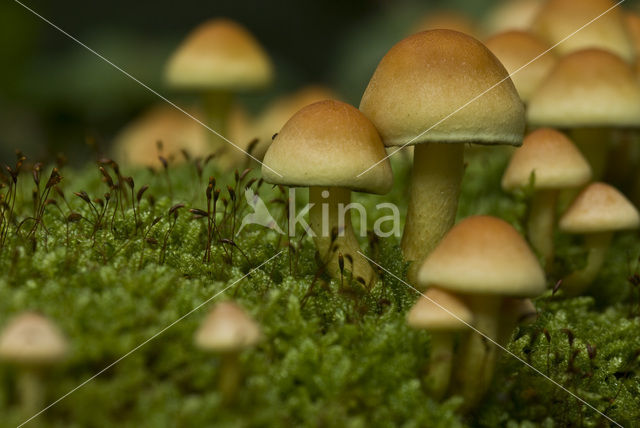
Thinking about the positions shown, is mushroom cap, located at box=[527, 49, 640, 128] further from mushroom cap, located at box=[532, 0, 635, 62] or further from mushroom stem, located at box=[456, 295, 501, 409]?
mushroom stem, located at box=[456, 295, 501, 409]

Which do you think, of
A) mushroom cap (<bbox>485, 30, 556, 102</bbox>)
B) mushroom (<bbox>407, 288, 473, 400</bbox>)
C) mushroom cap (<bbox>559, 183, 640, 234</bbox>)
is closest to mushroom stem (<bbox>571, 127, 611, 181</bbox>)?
mushroom cap (<bbox>485, 30, 556, 102</bbox>)

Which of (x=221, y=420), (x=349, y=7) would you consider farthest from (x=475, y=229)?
(x=349, y=7)

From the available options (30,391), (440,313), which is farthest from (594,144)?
(30,391)

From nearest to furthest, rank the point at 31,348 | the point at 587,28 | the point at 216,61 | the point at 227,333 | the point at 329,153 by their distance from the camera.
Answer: the point at 31,348 < the point at 227,333 < the point at 329,153 < the point at 587,28 < the point at 216,61

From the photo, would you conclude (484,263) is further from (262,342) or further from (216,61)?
(216,61)

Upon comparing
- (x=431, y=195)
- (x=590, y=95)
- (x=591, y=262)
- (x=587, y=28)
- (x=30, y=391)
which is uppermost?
(x=587, y=28)

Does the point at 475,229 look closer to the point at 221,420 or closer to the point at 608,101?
the point at 221,420
